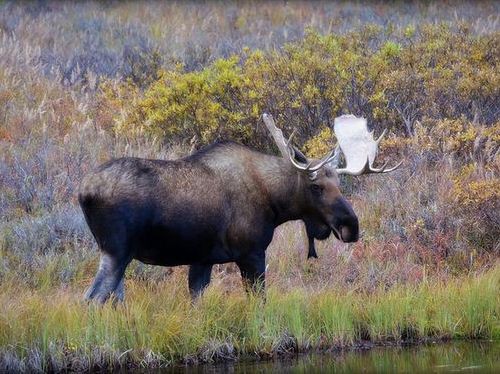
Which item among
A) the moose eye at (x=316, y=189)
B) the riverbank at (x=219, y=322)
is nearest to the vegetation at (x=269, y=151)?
the riverbank at (x=219, y=322)

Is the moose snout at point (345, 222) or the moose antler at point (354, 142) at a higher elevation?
the moose antler at point (354, 142)

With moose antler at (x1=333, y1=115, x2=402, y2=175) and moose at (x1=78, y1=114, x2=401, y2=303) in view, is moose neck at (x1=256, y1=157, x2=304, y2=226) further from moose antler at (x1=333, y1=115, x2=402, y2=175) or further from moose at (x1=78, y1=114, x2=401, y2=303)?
moose antler at (x1=333, y1=115, x2=402, y2=175)

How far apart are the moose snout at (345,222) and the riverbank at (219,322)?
56cm

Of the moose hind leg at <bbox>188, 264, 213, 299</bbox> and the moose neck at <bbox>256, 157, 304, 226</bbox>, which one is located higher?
the moose neck at <bbox>256, 157, 304, 226</bbox>

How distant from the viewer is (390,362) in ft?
32.2

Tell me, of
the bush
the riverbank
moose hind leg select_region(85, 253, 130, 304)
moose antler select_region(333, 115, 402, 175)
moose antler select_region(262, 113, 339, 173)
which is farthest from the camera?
the bush

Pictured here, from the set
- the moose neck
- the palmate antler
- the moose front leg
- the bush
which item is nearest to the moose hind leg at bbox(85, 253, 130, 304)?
the moose front leg

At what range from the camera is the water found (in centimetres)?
949

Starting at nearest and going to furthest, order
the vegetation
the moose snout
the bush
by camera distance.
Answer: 1. the vegetation
2. the moose snout
3. the bush

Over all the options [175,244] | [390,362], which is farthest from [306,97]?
[390,362]

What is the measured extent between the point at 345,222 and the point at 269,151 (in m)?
4.80

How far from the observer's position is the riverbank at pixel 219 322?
30.9ft

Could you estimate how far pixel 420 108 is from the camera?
50.2ft

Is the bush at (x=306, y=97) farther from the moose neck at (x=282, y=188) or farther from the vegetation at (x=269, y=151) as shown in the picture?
the moose neck at (x=282, y=188)
